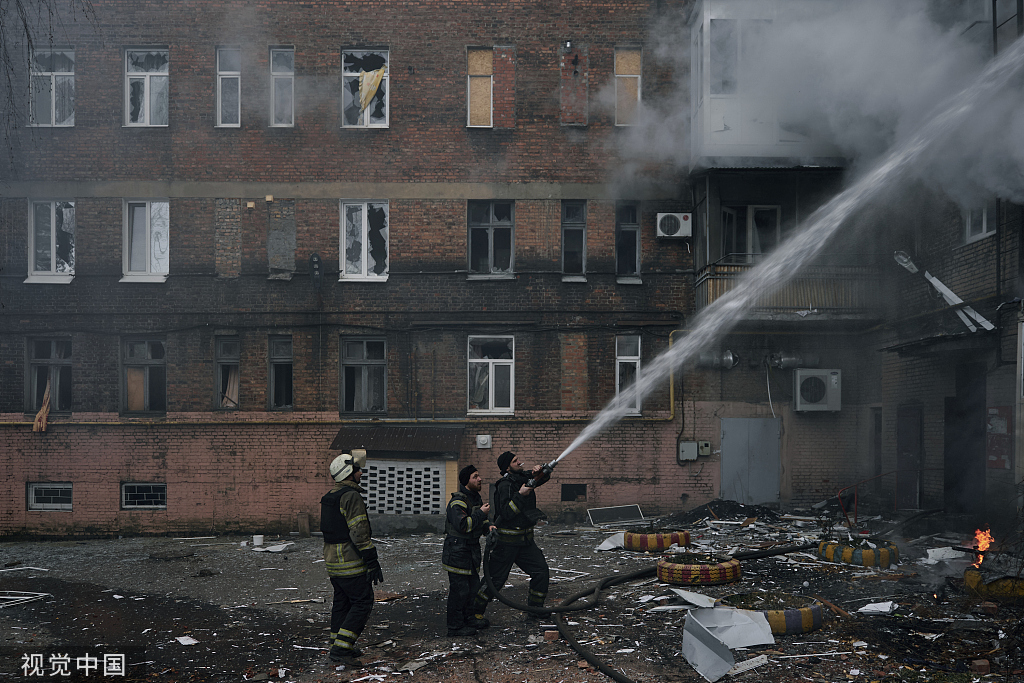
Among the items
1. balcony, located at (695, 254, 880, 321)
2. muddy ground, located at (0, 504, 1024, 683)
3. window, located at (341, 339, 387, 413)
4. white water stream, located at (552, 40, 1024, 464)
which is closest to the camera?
muddy ground, located at (0, 504, 1024, 683)

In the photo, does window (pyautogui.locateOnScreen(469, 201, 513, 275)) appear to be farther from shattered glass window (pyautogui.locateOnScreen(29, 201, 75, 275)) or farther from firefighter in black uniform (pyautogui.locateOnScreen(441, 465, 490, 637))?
firefighter in black uniform (pyautogui.locateOnScreen(441, 465, 490, 637))

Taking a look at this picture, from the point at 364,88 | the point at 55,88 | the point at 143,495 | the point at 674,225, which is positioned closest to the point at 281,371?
the point at 143,495

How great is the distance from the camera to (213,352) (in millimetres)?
15164

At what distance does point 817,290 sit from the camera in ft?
47.1

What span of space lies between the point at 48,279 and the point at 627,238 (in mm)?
11540

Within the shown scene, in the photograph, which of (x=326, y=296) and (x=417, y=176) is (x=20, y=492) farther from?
(x=417, y=176)

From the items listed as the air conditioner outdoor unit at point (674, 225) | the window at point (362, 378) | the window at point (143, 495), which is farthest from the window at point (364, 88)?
the window at point (143, 495)

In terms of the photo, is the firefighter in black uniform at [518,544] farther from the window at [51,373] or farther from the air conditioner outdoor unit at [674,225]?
the window at [51,373]

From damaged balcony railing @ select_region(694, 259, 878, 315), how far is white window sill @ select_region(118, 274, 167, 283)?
34.7 ft

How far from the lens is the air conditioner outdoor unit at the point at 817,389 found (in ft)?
49.6

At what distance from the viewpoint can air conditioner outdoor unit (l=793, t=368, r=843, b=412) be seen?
15.1 metres

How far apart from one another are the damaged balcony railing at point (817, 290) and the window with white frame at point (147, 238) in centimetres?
1068

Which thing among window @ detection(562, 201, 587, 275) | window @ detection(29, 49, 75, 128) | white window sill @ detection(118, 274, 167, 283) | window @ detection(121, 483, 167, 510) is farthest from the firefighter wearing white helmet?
window @ detection(29, 49, 75, 128)

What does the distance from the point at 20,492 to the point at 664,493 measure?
12.5 metres
